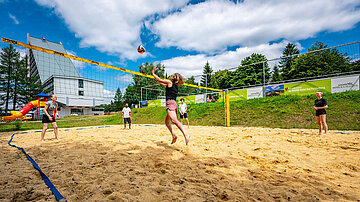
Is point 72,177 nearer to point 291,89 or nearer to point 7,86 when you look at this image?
point 291,89

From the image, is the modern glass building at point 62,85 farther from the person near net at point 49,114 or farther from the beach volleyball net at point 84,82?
the person near net at point 49,114

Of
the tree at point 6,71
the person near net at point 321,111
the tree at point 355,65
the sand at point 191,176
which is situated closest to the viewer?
the sand at point 191,176

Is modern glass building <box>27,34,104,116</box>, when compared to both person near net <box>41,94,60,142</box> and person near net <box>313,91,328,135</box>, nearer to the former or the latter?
person near net <box>41,94,60,142</box>

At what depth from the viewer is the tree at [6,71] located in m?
19.9

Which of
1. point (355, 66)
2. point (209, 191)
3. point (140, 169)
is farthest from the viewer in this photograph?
point (355, 66)

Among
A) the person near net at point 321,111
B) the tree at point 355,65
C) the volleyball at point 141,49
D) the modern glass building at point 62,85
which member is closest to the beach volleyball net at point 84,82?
the modern glass building at point 62,85

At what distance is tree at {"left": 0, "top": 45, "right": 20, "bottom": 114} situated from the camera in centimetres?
1994

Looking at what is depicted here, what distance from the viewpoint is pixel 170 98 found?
326 centimetres

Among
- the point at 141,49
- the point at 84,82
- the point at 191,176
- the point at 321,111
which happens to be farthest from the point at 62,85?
the point at 321,111

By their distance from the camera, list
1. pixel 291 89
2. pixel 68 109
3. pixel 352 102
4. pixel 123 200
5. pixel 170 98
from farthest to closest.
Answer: pixel 68 109, pixel 291 89, pixel 352 102, pixel 170 98, pixel 123 200

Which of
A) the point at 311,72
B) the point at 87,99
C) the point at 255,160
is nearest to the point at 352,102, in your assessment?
the point at 255,160

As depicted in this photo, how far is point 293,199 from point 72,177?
7.81 ft

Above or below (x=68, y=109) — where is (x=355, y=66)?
above

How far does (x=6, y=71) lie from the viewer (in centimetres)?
2014
